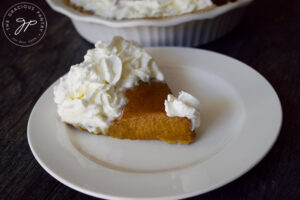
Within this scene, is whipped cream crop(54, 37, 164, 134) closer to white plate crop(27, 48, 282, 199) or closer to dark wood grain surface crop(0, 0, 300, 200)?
white plate crop(27, 48, 282, 199)

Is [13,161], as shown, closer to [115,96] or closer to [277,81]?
[115,96]

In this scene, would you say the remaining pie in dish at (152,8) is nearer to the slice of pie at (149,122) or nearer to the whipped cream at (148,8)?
the whipped cream at (148,8)

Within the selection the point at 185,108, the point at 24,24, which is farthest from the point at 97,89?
the point at 24,24

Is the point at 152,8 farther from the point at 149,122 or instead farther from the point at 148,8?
the point at 149,122

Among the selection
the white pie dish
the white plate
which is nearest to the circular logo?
the white pie dish

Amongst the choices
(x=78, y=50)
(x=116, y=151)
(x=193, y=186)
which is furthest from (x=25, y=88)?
(x=193, y=186)

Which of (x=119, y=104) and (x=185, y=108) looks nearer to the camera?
(x=185, y=108)
